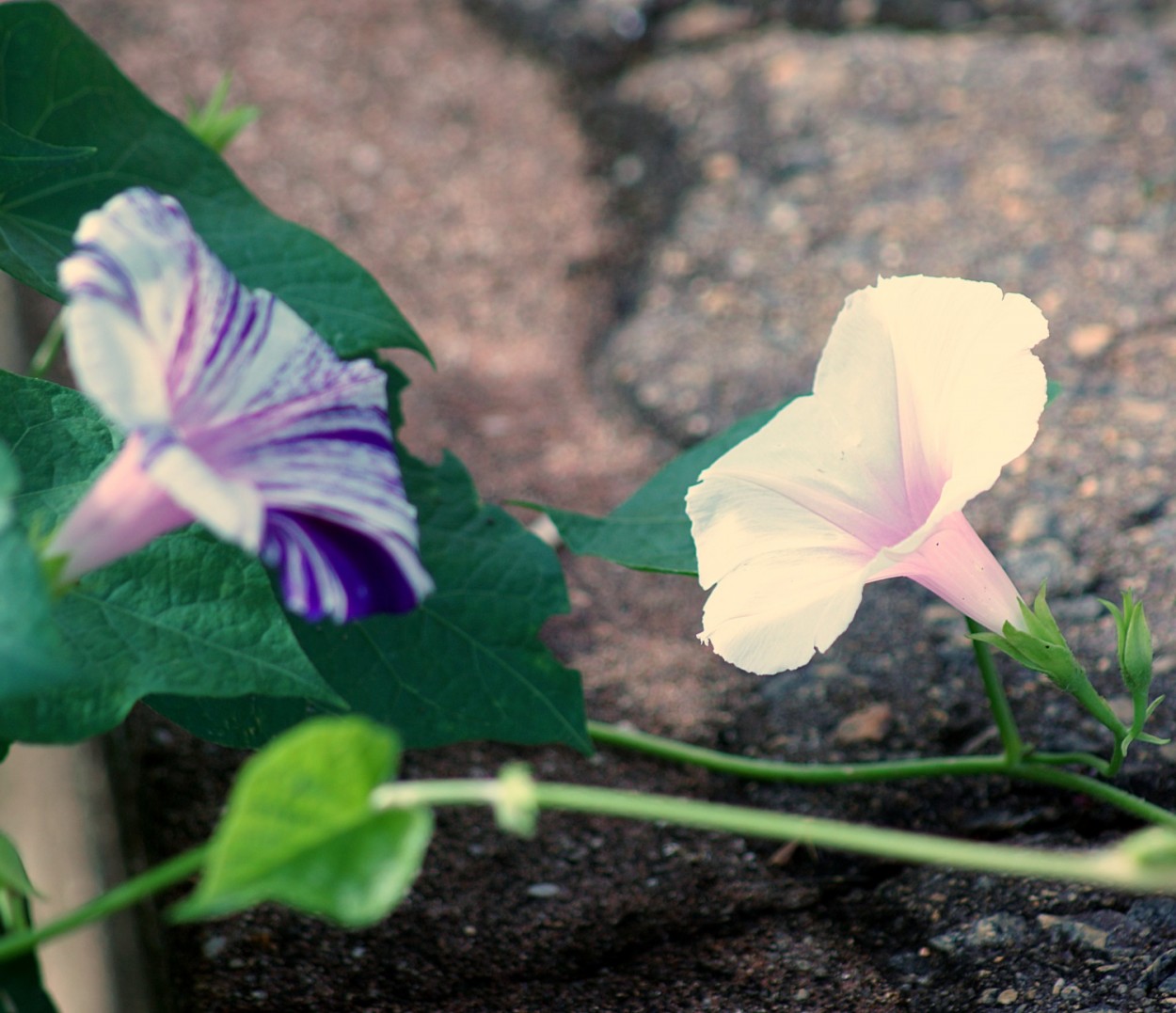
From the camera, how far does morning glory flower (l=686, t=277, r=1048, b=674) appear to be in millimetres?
756

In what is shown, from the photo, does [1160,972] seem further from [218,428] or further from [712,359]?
[712,359]

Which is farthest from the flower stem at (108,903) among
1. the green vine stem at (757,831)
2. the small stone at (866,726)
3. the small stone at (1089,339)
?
the small stone at (1089,339)

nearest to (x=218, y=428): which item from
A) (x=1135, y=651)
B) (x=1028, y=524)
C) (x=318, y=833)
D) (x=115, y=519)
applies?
(x=115, y=519)

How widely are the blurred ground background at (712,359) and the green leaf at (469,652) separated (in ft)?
0.71

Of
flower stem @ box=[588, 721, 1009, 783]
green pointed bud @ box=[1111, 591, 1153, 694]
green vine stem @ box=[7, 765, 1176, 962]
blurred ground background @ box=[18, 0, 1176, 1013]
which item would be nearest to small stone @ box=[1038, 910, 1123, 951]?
blurred ground background @ box=[18, 0, 1176, 1013]

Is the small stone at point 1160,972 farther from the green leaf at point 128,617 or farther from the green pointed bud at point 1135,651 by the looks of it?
the green leaf at point 128,617

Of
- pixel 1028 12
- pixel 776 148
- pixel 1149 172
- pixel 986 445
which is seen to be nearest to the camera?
pixel 986 445

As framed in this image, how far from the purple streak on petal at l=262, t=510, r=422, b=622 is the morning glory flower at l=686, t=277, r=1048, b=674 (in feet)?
0.74

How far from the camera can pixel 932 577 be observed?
0.78 metres

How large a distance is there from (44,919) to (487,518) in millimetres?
446

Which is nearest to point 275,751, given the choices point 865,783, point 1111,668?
point 865,783

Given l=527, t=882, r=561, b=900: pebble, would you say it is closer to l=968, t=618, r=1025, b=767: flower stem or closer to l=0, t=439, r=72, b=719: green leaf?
l=968, t=618, r=1025, b=767: flower stem

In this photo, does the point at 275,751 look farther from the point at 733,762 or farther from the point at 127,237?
the point at 733,762

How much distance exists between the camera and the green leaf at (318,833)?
1.64 ft
